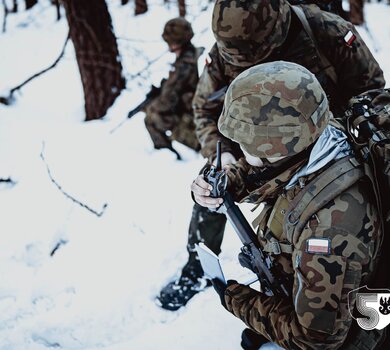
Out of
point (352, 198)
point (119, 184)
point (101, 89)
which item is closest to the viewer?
point (352, 198)

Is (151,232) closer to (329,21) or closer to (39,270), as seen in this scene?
(39,270)

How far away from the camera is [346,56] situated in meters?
2.33

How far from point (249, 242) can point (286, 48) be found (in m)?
1.12

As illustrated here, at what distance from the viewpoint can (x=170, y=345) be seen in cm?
245

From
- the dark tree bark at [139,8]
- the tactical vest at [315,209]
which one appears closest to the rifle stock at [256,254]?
the tactical vest at [315,209]

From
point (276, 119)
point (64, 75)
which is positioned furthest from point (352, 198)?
point (64, 75)

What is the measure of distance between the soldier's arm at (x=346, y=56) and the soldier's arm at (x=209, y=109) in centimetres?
64

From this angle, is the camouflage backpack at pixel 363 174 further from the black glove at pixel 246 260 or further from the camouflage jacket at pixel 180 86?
the camouflage jacket at pixel 180 86

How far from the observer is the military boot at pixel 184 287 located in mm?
2832

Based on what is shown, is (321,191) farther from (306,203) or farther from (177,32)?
(177,32)

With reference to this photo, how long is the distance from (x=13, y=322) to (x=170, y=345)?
1.09 meters

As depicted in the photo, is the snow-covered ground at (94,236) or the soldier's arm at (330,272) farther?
the snow-covered ground at (94,236)

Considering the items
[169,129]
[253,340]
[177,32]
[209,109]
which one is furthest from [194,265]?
[177,32]

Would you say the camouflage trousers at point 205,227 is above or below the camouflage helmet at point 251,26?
below
